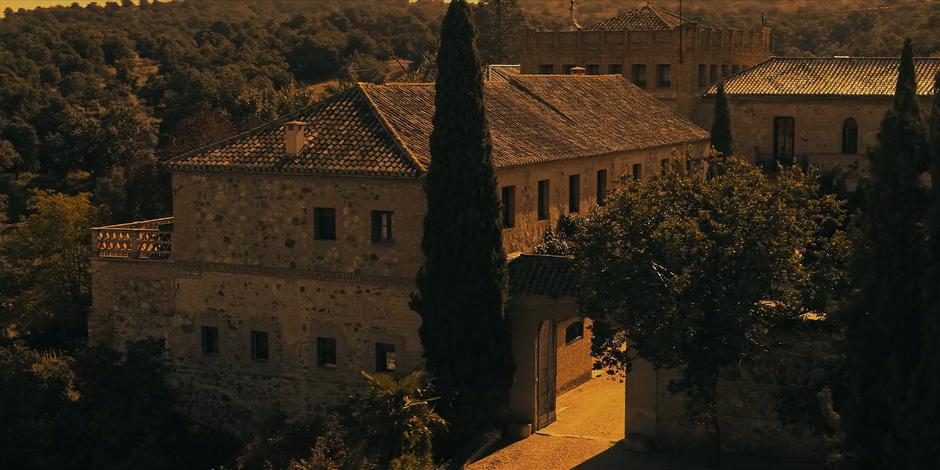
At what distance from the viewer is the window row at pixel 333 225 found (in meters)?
28.7

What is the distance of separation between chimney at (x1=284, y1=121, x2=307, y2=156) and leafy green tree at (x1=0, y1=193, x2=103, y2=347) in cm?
1141

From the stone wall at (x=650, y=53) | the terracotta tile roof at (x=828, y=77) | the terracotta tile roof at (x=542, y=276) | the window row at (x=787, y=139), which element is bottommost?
the terracotta tile roof at (x=542, y=276)

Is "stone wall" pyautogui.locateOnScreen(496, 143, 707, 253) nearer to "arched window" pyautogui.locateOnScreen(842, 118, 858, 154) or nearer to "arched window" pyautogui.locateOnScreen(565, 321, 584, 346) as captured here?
"arched window" pyautogui.locateOnScreen(565, 321, 584, 346)

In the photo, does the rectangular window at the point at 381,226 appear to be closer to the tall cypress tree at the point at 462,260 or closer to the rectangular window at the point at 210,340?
the tall cypress tree at the point at 462,260

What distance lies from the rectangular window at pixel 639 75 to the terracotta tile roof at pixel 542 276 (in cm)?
2911

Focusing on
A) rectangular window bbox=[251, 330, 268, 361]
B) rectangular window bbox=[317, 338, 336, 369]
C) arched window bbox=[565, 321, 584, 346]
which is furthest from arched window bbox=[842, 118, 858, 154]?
rectangular window bbox=[251, 330, 268, 361]

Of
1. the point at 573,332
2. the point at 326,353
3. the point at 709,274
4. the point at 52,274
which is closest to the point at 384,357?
the point at 326,353

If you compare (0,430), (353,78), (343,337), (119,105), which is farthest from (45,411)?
(353,78)

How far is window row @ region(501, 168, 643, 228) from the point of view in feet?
99.4

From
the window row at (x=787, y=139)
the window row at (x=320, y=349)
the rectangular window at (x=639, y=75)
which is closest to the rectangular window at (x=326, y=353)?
the window row at (x=320, y=349)

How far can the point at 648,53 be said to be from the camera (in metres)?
55.7

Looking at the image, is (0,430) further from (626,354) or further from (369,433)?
(626,354)

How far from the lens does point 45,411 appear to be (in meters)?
31.4

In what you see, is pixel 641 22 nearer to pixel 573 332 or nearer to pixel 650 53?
pixel 650 53
